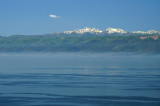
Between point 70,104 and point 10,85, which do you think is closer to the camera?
point 70,104

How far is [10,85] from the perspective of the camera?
1048 inches

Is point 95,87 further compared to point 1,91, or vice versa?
point 95,87

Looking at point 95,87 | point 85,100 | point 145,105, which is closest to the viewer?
point 145,105

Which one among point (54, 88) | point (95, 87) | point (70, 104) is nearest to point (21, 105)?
point (70, 104)

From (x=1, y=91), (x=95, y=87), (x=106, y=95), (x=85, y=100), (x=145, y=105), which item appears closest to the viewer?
(x=145, y=105)

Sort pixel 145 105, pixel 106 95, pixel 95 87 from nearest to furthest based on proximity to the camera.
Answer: pixel 145 105
pixel 106 95
pixel 95 87

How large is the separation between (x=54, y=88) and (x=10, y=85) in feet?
12.5

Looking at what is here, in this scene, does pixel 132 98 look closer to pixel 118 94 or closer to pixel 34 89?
→ pixel 118 94

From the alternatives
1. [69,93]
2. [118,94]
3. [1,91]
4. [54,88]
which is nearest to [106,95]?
[118,94]

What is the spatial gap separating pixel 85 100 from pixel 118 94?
2.85 metres

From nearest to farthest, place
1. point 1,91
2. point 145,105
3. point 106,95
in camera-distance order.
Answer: point 145,105, point 106,95, point 1,91

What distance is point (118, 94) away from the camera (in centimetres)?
2203

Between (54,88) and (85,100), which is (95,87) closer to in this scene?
(54,88)

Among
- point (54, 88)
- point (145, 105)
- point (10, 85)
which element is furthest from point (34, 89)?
point (145, 105)
